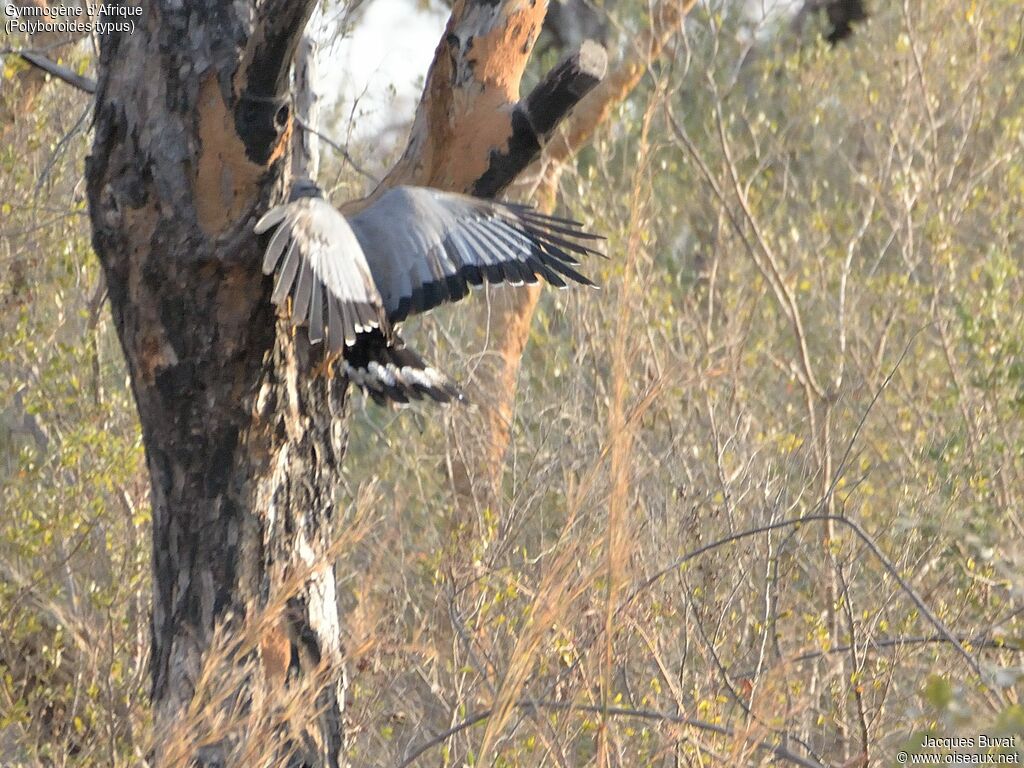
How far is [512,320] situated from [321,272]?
3.74 metres

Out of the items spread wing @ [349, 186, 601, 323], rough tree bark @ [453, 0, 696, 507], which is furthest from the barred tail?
rough tree bark @ [453, 0, 696, 507]

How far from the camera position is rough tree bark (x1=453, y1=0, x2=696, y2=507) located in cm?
555

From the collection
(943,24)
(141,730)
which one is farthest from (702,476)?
(943,24)

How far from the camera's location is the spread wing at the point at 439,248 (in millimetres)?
3441

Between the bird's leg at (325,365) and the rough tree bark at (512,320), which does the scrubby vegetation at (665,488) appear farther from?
the bird's leg at (325,365)

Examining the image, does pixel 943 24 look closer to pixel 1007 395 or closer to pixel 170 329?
pixel 1007 395

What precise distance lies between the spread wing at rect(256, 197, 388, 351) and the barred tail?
34 centimetres

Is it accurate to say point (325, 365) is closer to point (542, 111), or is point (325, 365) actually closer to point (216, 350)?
point (216, 350)

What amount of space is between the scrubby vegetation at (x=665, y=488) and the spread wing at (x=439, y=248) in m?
0.36

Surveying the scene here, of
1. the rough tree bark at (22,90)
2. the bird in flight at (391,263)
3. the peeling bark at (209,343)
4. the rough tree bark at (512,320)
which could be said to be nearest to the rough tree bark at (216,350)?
the peeling bark at (209,343)

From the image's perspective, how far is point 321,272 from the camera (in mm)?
3025

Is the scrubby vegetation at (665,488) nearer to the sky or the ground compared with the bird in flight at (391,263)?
nearer to the ground

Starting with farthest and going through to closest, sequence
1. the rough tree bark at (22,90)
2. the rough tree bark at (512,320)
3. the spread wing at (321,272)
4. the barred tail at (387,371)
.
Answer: the rough tree bark at (22,90) < the rough tree bark at (512,320) < the barred tail at (387,371) < the spread wing at (321,272)

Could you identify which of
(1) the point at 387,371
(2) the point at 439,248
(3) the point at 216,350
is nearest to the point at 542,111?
(2) the point at 439,248
